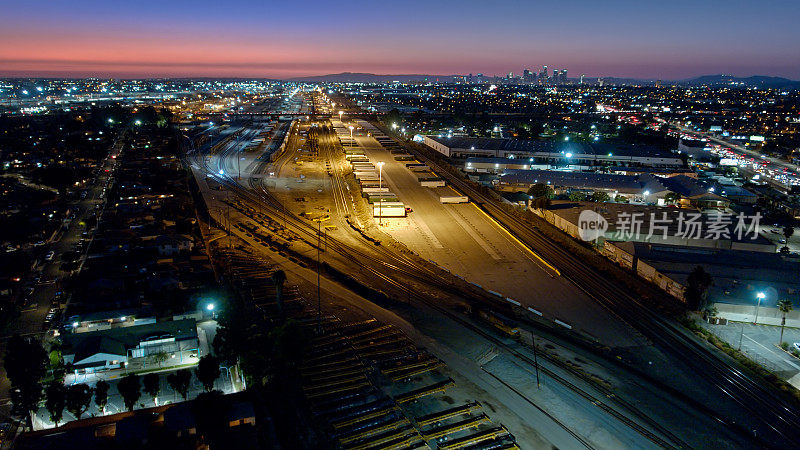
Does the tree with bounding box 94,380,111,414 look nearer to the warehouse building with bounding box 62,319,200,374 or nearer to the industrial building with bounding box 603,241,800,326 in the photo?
the warehouse building with bounding box 62,319,200,374

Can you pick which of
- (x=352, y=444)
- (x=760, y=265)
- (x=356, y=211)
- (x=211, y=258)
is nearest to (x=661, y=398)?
(x=352, y=444)

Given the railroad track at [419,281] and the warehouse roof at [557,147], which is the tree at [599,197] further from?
the warehouse roof at [557,147]

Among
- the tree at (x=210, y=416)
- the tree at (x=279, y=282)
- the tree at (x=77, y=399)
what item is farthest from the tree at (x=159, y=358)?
the tree at (x=279, y=282)

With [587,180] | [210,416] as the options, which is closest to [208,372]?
[210,416]

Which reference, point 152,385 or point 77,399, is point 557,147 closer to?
point 152,385

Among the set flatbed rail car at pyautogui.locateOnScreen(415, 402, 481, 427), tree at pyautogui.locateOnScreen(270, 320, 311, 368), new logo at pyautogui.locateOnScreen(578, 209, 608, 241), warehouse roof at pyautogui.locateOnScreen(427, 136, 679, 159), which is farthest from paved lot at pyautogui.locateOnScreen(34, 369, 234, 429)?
warehouse roof at pyautogui.locateOnScreen(427, 136, 679, 159)

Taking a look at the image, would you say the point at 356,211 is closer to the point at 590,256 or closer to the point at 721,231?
the point at 590,256
